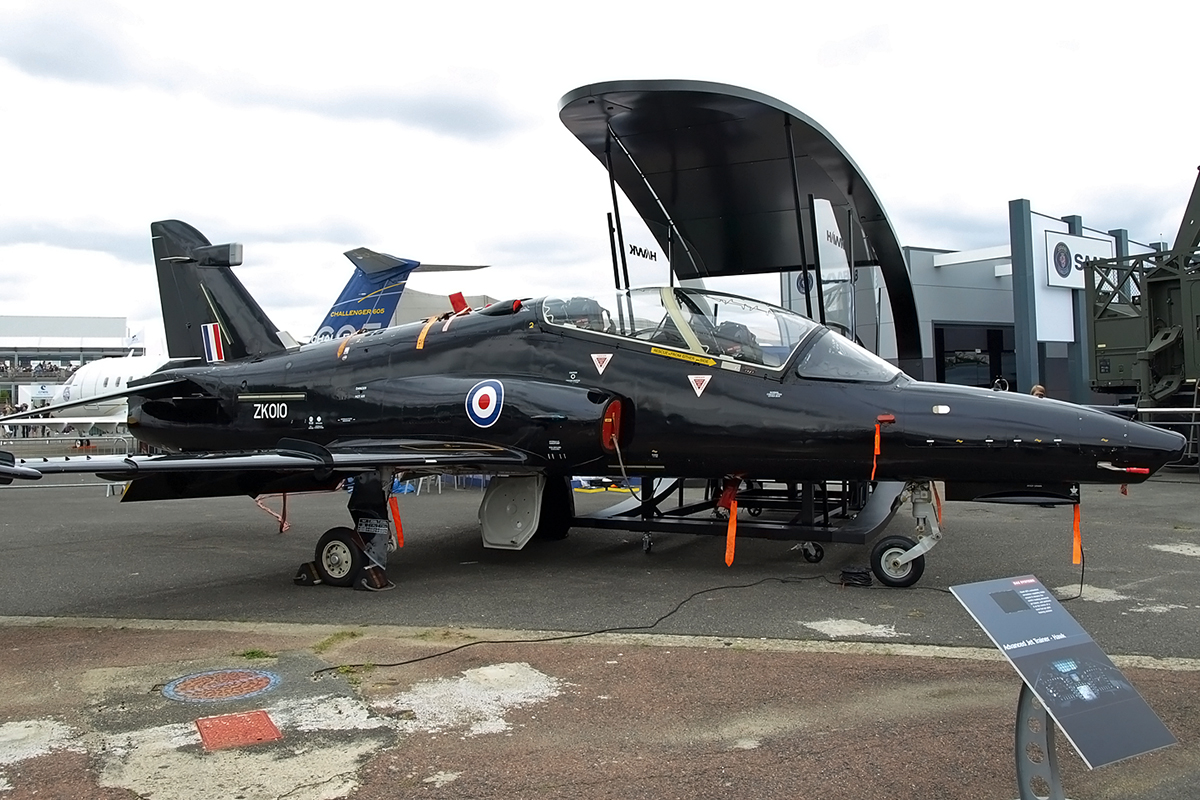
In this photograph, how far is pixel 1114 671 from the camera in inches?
114

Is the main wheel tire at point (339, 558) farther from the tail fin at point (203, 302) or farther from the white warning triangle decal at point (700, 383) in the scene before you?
the tail fin at point (203, 302)

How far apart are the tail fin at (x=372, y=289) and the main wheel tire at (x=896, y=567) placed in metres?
15.8

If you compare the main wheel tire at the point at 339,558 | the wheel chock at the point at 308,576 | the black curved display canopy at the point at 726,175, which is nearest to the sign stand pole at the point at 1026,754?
the main wheel tire at the point at 339,558

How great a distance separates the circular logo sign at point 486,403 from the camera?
26.8 ft

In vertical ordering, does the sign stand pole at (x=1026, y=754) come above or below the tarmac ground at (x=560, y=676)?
above

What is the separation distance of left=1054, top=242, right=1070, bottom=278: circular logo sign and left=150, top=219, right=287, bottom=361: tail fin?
24181 mm

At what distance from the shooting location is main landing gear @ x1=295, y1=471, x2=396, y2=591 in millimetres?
7734

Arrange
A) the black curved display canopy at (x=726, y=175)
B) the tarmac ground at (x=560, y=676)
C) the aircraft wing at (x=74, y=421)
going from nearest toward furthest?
the tarmac ground at (x=560, y=676)
the black curved display canopy at (x=726, y=175)
the aircraft wing at (x=74, y=421)

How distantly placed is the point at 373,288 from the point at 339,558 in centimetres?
1482

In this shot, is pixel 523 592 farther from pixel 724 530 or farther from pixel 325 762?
Answer: pixel 325 762

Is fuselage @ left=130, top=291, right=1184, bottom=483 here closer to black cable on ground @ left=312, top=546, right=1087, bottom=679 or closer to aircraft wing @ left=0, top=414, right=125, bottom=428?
black cable on ground @ left=312, top=546, right=1087, bottom=679

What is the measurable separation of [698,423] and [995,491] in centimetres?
229

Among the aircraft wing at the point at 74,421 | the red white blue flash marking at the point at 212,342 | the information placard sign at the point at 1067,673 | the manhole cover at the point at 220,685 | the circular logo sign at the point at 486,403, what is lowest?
the manhole cover at the point at 220,685

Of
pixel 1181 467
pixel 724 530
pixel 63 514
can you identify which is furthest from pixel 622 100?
pixel 1181 467
